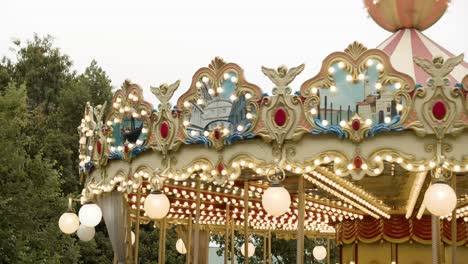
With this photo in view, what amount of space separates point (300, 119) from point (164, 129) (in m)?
2.00

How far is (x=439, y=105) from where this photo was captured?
8.43 metres

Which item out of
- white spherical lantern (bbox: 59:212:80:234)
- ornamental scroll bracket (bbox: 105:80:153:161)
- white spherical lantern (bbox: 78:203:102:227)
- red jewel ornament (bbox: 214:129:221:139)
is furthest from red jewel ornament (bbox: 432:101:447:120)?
white spherical lantern (bbox: 59:212:80:234)

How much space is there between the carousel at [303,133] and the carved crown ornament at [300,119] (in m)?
0.01

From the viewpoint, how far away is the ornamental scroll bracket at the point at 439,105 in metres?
8.39

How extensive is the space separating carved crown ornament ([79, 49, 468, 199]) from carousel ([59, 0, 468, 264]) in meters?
0.01

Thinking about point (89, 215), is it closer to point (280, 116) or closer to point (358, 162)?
point (280, 116)

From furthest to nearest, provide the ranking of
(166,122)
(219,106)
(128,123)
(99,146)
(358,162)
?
(99,146), (128,123), (166,122), (219,106), (358,162)

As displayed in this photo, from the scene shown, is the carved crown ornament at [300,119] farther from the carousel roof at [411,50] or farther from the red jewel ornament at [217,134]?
the carousel roof at [411,50]

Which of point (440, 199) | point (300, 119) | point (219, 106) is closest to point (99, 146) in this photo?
point (219, 106)

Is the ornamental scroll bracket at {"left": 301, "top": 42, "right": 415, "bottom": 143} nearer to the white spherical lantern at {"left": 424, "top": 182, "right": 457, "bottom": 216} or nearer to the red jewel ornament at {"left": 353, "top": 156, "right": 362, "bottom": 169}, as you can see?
the red jewel ornament at {"left": 353, "top": 156, "right": 362, "bottom": 169}

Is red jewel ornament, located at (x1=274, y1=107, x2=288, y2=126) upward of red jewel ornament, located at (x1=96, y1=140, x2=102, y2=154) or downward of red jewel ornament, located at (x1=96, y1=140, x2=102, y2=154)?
upward

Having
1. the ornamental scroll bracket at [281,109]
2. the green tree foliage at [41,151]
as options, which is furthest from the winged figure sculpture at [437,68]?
the green tree foliage at [41,151]

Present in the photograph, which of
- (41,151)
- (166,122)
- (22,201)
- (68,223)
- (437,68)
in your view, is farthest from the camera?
(41,151)

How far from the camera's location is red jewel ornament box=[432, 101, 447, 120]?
27.6ft
